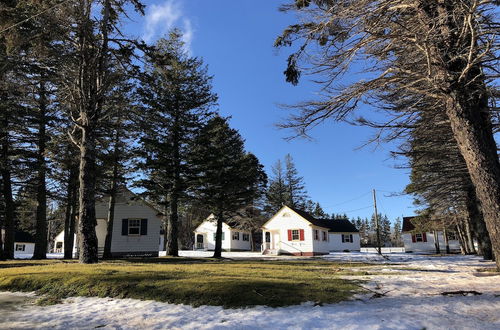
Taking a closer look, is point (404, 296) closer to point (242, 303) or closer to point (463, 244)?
point (242, 303)

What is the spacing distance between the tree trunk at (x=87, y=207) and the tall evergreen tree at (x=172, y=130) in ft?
22.7

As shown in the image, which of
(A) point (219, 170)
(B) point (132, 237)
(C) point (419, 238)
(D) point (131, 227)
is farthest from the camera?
(C) point (419, 238)

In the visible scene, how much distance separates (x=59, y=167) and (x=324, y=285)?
711 inches

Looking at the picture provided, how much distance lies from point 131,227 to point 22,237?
41280 millimetres

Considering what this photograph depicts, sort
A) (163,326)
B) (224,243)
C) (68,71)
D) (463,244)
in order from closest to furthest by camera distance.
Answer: (163,326), (68,71), (463,244), (224,243)

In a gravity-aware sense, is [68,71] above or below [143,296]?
above

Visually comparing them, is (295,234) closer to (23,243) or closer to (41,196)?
(41,196)

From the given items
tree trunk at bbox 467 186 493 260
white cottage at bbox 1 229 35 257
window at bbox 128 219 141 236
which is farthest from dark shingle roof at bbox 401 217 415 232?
white cottage at bbox 1 229 35 257

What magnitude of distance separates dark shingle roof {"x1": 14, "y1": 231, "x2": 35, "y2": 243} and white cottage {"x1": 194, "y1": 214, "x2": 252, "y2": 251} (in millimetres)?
27639

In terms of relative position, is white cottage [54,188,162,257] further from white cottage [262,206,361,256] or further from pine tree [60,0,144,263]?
white cottage [262,206,361,256]

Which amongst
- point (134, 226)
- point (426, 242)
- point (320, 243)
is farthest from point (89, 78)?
point (426, 242)

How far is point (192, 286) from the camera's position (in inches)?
273

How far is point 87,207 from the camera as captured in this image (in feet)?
43.1

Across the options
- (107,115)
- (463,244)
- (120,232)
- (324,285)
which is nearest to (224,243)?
(120,232)
